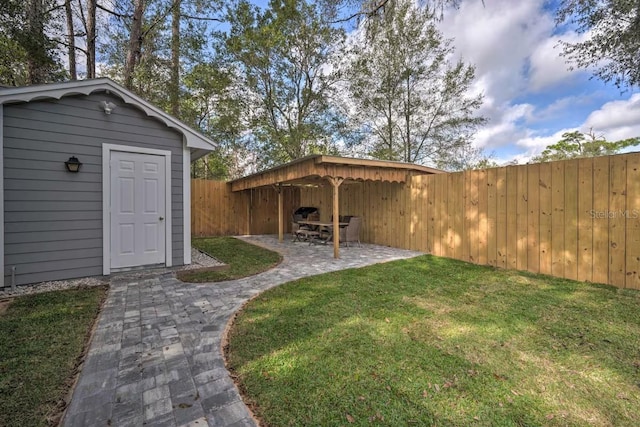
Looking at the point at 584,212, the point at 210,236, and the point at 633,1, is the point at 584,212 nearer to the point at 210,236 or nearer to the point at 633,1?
the point at 633,1

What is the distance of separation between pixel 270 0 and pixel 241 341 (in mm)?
14236

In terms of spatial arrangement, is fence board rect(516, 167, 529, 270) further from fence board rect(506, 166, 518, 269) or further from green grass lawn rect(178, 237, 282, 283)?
green grass lawn rect(178, 237, 282, 283)

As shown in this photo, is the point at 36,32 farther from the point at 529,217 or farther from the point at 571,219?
the point at 571,219

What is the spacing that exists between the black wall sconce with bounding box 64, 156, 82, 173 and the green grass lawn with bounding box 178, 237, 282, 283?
2178 millimetres

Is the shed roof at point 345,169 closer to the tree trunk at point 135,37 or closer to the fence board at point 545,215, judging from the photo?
the fence board at point 545,215

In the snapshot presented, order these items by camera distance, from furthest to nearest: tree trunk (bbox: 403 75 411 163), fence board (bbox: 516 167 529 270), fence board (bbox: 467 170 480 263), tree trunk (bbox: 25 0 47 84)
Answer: tree trunk (bbox: 403 75 411 163)
tree trunk (bbox: 25 0 47 84)
fence board (bbox: 467 170 480 263)
fence board (bbox: 516 167 529 270)

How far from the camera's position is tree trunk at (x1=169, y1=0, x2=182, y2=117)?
975 cm

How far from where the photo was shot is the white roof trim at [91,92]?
12.3ft

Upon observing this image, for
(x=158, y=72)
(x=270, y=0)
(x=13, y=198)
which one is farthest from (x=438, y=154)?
(x=13, y=198)

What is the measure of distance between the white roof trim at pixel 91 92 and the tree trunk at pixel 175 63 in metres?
6.97

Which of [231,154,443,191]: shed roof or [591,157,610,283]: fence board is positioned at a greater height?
[231,154,443,191]: shed roof

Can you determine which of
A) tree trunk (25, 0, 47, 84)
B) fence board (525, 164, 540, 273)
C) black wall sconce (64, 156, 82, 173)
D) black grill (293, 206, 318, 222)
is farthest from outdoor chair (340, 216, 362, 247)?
tree trunk (25, 0, 47, 84)

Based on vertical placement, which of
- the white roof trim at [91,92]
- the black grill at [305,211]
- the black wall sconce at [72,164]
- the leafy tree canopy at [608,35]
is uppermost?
the leafy tree canopy at [608,35]

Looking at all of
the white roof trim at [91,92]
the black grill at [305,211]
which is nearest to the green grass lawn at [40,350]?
the white roof trim at [91,92]
